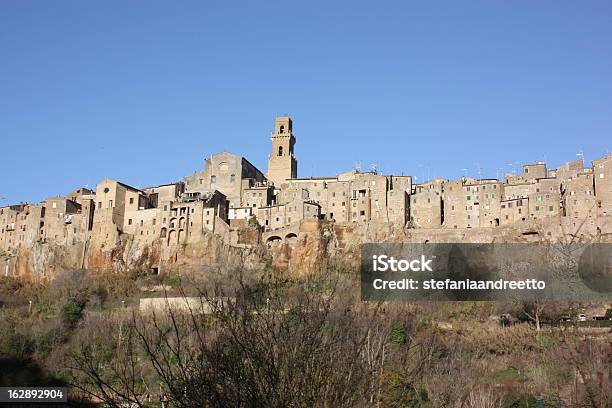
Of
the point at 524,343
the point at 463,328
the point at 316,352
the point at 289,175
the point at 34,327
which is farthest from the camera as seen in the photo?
the point at 289,175

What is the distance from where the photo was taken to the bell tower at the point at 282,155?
3615 inches

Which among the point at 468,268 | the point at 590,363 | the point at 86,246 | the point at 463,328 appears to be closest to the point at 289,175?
the point at 86,246

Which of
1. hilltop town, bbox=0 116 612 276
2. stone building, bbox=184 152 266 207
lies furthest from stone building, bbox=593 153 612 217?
stone building, bbox=184 152 266 207

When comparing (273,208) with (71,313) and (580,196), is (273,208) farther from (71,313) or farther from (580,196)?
(580,196)

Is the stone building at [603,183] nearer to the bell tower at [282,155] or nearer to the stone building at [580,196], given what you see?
the stone building at [580,196]

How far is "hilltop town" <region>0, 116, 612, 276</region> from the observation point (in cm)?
7219

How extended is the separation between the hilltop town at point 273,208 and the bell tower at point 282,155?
790 cm

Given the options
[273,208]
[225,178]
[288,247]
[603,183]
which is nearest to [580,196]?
[603,183]

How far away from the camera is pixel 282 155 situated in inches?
3698

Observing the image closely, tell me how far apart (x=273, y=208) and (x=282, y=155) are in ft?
57.0

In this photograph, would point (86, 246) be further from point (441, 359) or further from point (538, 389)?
point (538, 389)

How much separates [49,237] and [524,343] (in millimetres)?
50479

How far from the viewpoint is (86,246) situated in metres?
76.2

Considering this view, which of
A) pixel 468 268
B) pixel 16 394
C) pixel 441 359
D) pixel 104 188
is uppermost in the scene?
pixel 104 188
